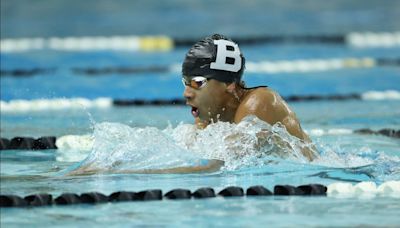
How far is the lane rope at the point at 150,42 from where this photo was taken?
1195 centimetres

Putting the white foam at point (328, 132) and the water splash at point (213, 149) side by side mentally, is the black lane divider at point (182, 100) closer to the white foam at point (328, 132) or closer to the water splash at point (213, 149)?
the white foam at point (328, 132)

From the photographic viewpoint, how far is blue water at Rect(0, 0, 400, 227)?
4.20 metres

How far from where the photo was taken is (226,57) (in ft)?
16.7

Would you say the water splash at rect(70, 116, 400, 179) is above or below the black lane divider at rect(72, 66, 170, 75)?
below

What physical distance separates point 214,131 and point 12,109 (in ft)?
12.0

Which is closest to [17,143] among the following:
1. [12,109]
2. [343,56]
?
[12,109]

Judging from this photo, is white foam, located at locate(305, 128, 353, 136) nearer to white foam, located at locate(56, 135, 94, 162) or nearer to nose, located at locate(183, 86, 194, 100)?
white foam, located at locate(56, 135, 94, 162)

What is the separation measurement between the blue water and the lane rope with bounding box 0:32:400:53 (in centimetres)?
23

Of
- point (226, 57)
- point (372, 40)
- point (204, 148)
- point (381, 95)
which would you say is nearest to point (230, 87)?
point (226, 57)

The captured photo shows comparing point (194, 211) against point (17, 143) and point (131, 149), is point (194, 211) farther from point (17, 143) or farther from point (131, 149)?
point (17, 143)

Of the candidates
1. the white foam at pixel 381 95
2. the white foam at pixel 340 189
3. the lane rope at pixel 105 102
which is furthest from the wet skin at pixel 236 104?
the white foam at pixel 381 95

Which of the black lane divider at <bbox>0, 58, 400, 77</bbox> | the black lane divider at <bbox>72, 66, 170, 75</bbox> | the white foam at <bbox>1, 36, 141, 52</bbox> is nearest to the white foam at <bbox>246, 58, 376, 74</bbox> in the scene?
the black lane divider at <bbox>0, 58, 400, 77</bbox>

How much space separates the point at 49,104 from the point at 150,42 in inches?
155

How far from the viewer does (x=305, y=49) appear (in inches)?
468
